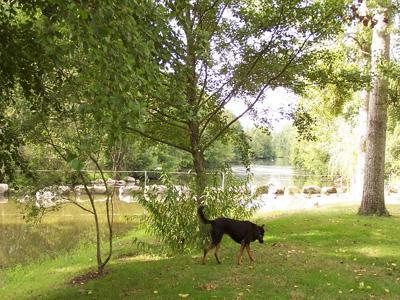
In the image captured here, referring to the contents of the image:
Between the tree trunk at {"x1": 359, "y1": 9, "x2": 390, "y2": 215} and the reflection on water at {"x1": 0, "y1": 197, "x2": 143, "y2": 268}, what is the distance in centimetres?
752

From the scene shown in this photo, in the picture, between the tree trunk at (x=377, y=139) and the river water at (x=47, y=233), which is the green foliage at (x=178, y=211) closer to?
the river water at (x=47, y=233)

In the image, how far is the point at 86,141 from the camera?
3.62 meters

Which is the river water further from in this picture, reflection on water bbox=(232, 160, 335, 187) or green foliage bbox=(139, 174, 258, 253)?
reflection on water bbox=(232, 160, 335, 187)

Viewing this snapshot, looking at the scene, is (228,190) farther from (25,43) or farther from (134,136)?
(25,43)

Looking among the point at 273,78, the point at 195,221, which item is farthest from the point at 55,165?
the point at 273,78

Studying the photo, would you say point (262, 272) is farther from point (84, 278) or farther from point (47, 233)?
point (47, 233)

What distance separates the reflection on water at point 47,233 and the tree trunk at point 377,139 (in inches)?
296

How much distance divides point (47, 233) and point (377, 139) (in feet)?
38.2

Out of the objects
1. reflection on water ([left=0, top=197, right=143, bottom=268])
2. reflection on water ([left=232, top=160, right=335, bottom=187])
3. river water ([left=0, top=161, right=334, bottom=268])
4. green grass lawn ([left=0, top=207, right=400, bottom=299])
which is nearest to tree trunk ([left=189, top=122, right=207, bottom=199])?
river water ([left=0, top=161, right=334, bottom=268])

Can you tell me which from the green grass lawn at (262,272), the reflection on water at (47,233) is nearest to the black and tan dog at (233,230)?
the green grass lawn at (262,272)

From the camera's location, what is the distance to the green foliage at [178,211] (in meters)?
9.05

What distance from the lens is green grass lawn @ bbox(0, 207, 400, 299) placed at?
20.6 feet

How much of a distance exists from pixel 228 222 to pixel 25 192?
3802 mm

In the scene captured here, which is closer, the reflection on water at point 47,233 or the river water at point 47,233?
the river water at point 47,233
